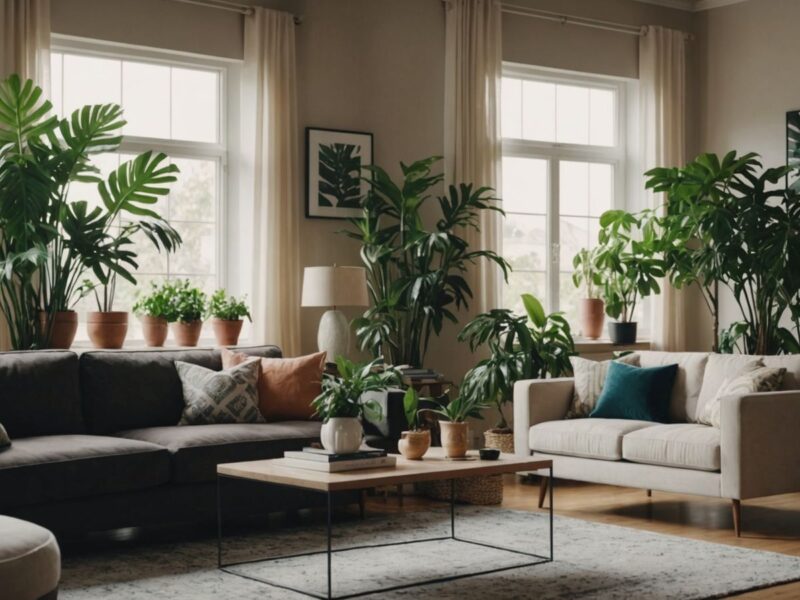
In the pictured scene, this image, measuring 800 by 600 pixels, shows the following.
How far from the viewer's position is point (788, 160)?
26.8 ft

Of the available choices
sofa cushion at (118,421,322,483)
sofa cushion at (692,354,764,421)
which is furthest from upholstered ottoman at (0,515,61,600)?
sofa cushion at (692,354,764,421)

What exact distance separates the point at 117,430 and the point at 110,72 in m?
2.30

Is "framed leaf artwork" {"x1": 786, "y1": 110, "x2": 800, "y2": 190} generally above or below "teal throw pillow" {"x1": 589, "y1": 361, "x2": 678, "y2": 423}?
above

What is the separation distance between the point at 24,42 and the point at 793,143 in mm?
5231

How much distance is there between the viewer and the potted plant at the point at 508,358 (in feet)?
21.8

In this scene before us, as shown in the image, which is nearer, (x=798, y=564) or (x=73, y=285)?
(x=798, y=564)

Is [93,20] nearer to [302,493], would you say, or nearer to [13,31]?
[13,31]

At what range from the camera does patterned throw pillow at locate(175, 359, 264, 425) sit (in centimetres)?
550

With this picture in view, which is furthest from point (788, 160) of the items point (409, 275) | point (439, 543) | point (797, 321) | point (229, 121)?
point (439, 543)

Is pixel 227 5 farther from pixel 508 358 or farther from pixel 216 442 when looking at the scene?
pixel 216 442

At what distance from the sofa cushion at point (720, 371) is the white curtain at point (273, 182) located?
239 cm

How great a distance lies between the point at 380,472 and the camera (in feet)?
14.0

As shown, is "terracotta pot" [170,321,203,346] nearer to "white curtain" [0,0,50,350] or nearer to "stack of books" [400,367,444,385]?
"white curtain" [0,0,50,350]

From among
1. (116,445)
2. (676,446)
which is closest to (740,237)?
(676,446)
